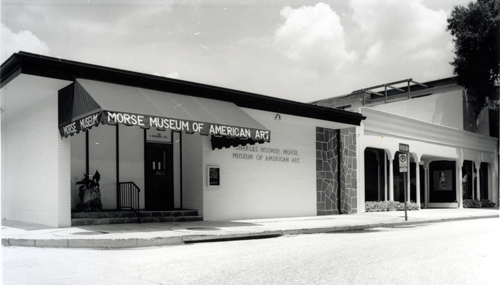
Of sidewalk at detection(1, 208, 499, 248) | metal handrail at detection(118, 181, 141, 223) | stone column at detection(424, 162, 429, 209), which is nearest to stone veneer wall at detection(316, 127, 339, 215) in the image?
sidewalk at detection(1, 208, 499, 248)

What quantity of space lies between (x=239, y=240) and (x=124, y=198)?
5.64m

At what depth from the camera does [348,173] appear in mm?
22047

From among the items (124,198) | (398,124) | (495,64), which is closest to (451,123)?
(495,64)

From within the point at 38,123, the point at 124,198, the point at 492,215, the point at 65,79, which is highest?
the point at 65,79

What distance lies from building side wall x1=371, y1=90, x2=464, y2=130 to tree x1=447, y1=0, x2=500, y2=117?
53.2 inches

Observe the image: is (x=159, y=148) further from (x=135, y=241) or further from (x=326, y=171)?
(x=326, y=171)

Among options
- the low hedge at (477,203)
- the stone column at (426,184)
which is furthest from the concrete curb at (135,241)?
the low hedge at (477,203)

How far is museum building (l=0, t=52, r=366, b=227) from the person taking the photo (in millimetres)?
12750

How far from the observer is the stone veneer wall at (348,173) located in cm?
2197

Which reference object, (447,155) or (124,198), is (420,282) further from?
(447,155)

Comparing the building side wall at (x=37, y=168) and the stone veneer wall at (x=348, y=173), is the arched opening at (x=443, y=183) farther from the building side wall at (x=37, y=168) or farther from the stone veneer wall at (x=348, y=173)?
the building side wall at (x=37, y=168)

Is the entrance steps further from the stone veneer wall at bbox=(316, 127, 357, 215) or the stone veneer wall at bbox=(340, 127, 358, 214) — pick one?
the stone veneer wall at bbox=(340, 127, 358, 214)

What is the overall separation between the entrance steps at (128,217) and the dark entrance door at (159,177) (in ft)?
3.85

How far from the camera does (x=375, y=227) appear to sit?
16797mm
